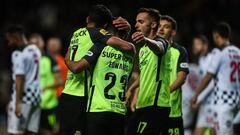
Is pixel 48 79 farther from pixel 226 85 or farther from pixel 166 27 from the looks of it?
pixel 166 27

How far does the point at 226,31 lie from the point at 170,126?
101 inches

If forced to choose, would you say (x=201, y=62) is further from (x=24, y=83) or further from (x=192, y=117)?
(x=24, y=83)

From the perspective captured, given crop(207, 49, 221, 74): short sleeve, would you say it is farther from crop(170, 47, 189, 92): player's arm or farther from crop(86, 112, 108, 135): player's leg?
crop(86, 112, 108, 135): player's leg

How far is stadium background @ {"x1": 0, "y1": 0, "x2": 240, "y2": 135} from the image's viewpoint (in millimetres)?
24500

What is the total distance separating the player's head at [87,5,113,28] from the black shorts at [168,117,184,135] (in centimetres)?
194

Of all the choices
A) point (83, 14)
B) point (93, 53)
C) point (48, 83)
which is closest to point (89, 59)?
point (93, 53)

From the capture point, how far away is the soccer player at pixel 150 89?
35.6 feet

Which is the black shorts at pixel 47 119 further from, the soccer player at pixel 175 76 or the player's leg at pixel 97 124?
the player's leg at pixel 97 124

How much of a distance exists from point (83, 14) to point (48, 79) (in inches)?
377

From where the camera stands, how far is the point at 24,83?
45.7ft

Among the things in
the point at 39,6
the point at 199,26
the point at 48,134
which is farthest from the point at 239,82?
the point at 39,6

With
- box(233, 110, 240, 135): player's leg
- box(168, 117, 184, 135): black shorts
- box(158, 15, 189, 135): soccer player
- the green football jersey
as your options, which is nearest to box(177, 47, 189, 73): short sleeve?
box(158, 15, 189, 135): soccer player

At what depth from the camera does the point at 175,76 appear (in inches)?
492

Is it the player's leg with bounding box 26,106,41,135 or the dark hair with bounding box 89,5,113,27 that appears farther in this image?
the player's leg with bounding box 26,106,41,135
